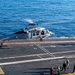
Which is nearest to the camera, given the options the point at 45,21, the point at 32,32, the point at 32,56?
the point at 32,56

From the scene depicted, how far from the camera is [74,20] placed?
406 ft

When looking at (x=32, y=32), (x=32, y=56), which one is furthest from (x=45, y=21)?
(x=32, y=56)

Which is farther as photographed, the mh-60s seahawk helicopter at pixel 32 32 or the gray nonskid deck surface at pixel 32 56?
the mh-60s seahawk helicopter at pixel 32 32

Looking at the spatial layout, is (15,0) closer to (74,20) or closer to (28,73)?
(74,20)

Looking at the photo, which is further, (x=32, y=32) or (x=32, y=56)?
(x=32, y=32)

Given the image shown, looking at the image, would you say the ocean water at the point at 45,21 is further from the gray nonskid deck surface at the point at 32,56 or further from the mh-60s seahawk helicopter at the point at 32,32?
the gray nonskid deck surface at the point at 32,56

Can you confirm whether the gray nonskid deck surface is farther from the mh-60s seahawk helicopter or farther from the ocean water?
the ocean water

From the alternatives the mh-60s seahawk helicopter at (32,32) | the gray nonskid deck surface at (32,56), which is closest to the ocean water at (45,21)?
the mh-60s seahawk helicopter at (32,32)

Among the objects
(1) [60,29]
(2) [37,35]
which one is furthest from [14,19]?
(2) [37,35]

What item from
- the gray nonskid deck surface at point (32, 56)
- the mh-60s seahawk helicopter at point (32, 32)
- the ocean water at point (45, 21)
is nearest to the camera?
the gray nonskid deck surface at point (32, 56)

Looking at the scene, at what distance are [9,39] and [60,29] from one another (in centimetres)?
4819

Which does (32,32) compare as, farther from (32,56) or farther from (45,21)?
(45,21)

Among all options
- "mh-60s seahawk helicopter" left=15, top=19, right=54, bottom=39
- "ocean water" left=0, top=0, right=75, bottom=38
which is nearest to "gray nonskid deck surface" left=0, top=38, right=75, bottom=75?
"mh-60s seahawk helicopter" left=15, top=19, right=54, bottom=39

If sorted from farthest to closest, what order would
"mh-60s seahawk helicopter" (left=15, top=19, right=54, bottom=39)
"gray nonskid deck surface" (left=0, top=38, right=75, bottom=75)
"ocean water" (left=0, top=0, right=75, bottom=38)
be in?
1. "ocean water" (left=0, top=0, right=75, bottom=38)
2. "mh-60s seahawk helicopter" (left=15, top=19, right=54, bottom=39)
3. "gray nonskid deck surface" (left=0, top=38, right=75, bottom=75)
